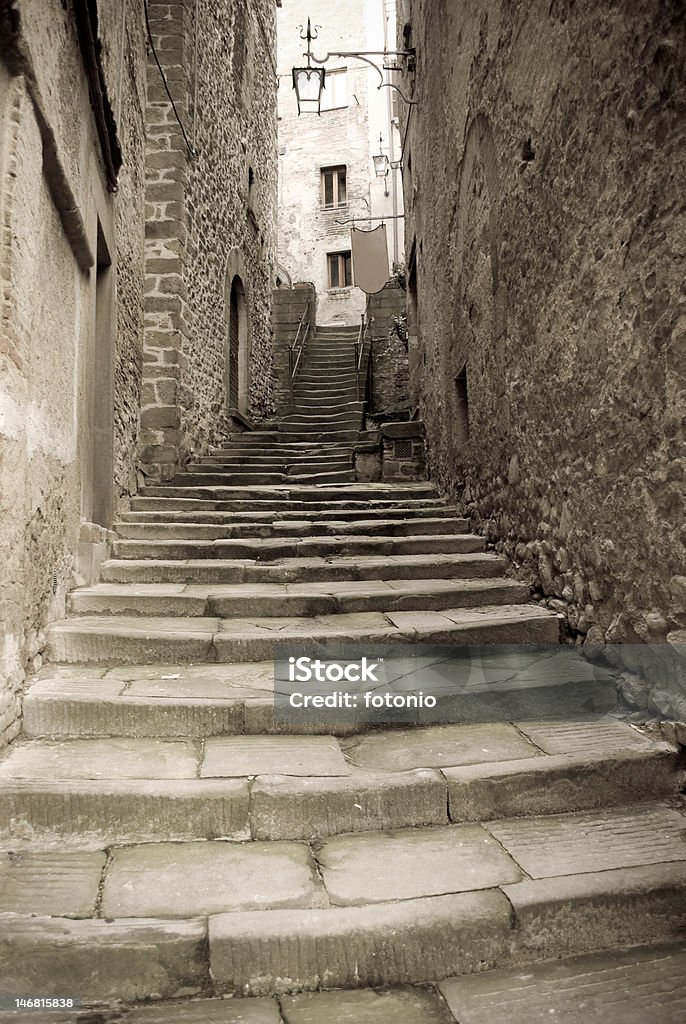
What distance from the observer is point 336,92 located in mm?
21109

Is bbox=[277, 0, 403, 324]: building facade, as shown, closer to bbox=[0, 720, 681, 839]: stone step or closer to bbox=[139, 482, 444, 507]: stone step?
bbox=[139, 482, 444, 507]: stone step

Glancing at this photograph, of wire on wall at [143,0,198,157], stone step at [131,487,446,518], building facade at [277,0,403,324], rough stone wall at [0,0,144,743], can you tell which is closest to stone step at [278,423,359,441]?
stone step at [131,487,446,518]

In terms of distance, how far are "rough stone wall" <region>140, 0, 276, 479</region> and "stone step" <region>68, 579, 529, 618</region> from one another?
2842 mm

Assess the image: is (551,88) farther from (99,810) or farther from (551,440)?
(99,810)

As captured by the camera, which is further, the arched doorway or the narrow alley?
the arched doorway

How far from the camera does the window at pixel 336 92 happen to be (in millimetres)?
21000

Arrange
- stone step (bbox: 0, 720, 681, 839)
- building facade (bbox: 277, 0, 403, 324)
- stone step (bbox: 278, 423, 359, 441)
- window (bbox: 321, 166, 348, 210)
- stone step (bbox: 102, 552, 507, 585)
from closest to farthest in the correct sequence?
1. stone step (bbox: 0, 720, 681, 839)
2. stone step (bbox: 102, 552, 507, 585)
3. stone step (bbox: 278, 423, 359, 441)
4. building facade (bbox: 277, 0, 403, 324)
5. window (bbox: 321, 166, 348, 210)

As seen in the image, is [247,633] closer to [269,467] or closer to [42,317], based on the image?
[42,317]

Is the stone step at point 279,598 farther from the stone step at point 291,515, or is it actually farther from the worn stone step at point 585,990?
the worn stone step at point 585,990

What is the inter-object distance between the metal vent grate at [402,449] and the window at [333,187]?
16.2 m

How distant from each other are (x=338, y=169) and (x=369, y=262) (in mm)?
9579

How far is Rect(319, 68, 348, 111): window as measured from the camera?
2100cm

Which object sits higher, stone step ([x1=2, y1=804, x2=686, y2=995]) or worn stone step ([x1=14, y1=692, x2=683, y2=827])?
worn stone step ([x1=14, y1=692, x2=683, y2=827])

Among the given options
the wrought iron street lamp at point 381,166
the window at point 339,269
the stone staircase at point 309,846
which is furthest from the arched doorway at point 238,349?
the wrought iron street lamp at point 381,166
